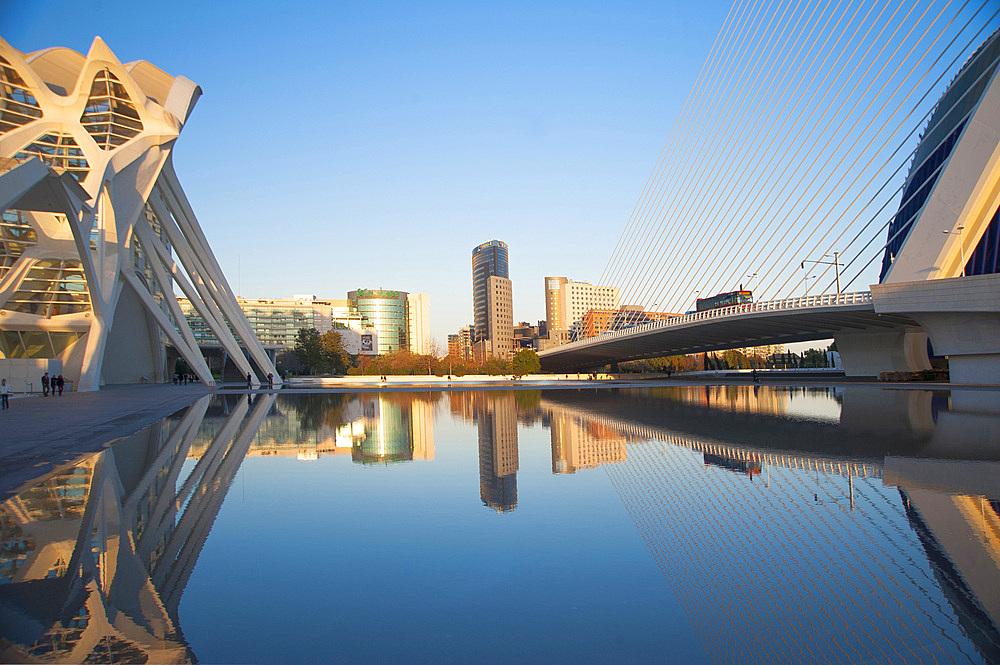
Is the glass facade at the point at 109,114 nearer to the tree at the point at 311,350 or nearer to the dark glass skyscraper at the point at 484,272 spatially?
the tree at the point at 311,350

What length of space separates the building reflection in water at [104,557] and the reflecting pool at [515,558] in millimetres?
21

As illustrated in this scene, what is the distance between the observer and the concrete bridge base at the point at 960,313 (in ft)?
73.0

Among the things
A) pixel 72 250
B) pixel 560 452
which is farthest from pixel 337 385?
pixel 560 452

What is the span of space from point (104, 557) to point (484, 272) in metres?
148

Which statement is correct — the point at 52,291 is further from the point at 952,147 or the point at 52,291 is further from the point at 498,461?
the point at 952,147

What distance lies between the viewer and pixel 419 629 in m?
3.04

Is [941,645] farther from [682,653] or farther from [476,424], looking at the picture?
[476,424]

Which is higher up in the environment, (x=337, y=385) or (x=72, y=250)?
(x=72, y=250)

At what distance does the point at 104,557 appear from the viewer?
4156 mm

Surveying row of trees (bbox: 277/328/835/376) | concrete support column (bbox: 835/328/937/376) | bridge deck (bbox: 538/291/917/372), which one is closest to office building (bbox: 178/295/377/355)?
row of trees (bbox: 277/328/835/376)

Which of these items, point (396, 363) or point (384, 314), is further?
point (384, 314)

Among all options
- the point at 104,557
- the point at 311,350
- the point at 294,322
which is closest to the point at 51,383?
the point at 104,557

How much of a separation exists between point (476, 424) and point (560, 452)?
463cm

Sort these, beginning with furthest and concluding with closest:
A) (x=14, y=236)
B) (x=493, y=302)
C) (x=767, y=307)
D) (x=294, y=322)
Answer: (x=493, y=302) < (x=294, y=322) < (x=767, y=307) < (x=14, y=236)
